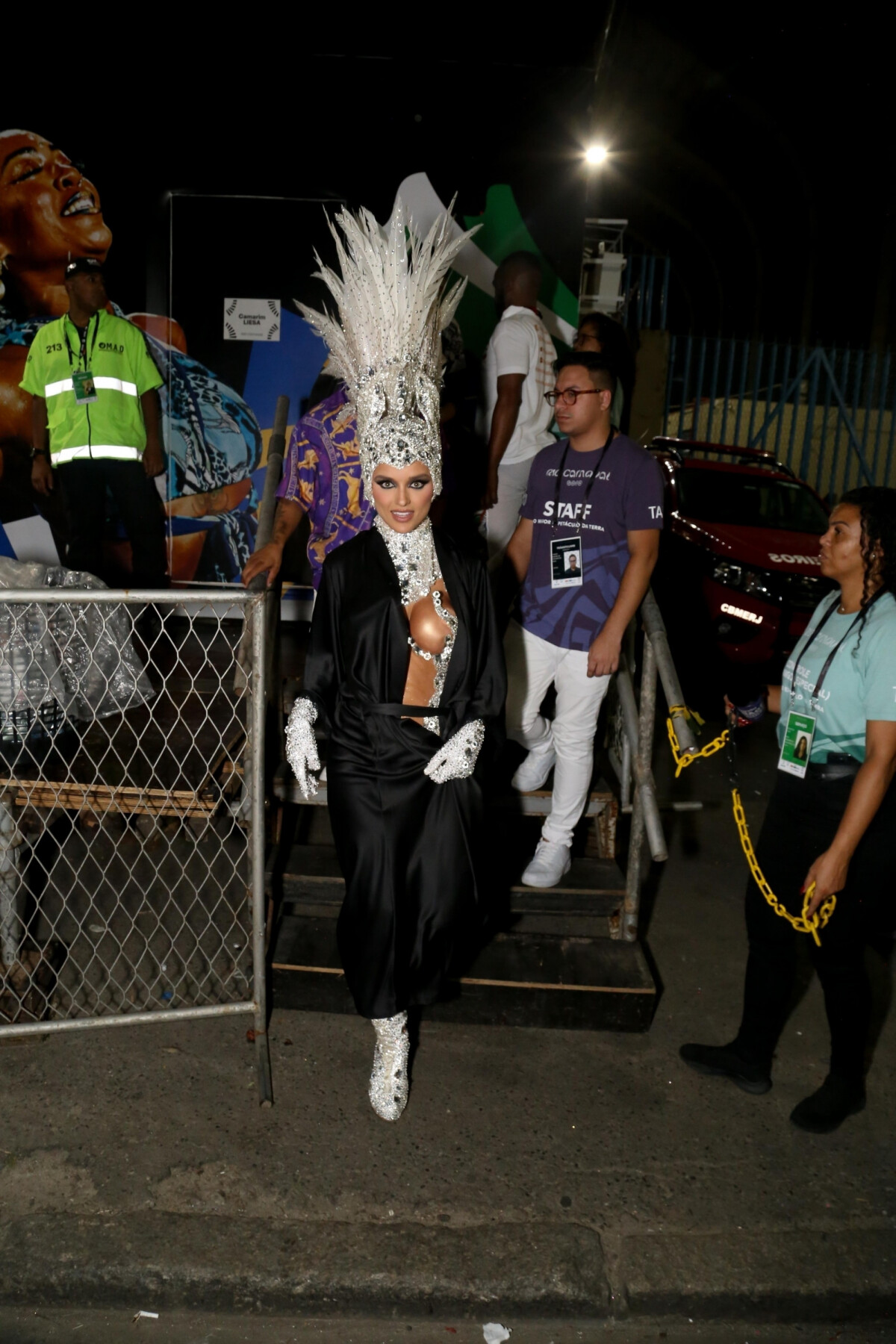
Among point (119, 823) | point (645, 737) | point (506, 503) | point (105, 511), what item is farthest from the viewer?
point (105, 511)

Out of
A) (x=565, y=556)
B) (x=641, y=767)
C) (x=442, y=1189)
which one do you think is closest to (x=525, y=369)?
(x=565, y=556)

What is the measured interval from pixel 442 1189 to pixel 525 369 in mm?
3306

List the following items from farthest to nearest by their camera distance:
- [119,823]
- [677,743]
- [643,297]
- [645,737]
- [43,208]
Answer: [643,297]
[43,208]
[119,823]
[645,737]
[677,743]

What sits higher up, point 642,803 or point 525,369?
point 525,369

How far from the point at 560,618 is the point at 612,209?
27.2 metres

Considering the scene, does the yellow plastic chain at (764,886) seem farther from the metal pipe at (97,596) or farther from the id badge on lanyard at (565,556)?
the metal pipe at (97,596)

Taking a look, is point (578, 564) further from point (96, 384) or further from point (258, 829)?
point (96, 384)

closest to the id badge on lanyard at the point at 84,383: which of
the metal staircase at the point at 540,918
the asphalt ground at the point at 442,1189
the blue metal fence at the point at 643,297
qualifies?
the metal staircase at the point at 540,918

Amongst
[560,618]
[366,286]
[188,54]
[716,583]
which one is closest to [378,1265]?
[560,618]

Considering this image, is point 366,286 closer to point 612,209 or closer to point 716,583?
point 716,583

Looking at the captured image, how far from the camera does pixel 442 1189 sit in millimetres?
2896

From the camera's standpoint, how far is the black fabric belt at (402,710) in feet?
9.67

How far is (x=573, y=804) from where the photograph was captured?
12.7ft

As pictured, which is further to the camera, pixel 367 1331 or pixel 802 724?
pixel 802 724
